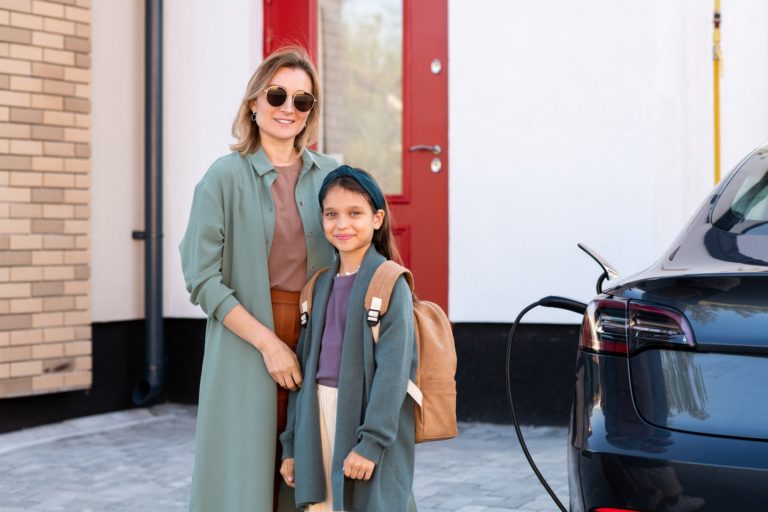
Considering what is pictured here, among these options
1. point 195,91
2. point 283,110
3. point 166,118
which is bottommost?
point 283,110

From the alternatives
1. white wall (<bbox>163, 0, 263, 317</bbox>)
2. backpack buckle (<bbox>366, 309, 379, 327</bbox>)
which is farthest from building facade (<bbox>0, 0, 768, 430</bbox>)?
backpack buckle (<bbox>366, 309, 379, 327</bbox>)

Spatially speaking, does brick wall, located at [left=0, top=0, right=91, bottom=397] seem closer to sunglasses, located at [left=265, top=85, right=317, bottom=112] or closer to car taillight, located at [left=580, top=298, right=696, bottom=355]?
sunglasses, located at [left=265, top=85, right=317, bottom=112]

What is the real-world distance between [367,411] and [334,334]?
0.85ft

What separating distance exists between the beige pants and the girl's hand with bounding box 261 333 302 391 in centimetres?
10

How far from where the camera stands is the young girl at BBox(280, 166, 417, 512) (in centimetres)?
293

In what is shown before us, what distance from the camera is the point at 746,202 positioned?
123 inches

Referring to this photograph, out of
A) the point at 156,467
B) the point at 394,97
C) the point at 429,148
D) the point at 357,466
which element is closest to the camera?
the point at 357,466

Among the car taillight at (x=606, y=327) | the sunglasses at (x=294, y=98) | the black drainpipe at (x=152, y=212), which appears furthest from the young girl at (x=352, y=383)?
→ the black drainpipe at (x=152, y=212)

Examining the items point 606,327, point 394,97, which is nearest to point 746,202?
point 606,327

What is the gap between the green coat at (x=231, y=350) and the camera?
3.19 metres

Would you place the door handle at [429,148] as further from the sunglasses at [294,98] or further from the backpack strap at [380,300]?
the backpack strap at [380,300]

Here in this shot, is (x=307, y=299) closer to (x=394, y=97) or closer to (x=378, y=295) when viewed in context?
(x=378, y=295)

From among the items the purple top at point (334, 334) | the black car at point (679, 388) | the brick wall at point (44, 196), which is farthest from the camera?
the brick wall at point (44, 196)

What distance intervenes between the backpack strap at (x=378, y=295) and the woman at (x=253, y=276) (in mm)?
306
